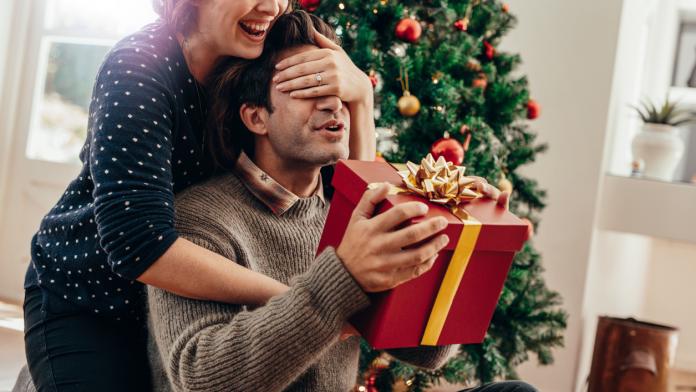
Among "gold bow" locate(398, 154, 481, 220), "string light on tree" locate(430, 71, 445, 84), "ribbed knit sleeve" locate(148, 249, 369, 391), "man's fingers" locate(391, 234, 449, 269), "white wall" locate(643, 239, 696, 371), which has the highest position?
"string light on tree" locate(430, 71, 445, 84)

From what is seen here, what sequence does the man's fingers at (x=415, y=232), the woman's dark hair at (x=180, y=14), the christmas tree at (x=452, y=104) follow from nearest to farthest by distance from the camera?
the man's fingers at (x=415, y=232) < the woman's dark hair at (x=180, y=14) < the christmas tree at (x=452, y=104)

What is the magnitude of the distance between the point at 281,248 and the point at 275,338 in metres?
0.32

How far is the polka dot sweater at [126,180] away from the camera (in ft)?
3.41

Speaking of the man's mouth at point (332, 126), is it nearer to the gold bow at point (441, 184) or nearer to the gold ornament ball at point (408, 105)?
the gold bow at point (441, 184)

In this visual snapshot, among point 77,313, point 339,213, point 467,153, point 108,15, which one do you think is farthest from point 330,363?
point 108,15

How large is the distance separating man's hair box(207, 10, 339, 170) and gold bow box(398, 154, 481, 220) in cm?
40

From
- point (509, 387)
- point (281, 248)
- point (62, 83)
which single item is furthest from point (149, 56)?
point (62, 83)

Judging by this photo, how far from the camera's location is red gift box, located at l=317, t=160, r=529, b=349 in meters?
0.92

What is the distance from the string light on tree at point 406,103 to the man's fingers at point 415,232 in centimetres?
112

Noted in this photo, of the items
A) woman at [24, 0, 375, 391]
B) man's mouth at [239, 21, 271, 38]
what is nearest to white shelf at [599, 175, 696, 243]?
woman at [24, 0, 375, 391]

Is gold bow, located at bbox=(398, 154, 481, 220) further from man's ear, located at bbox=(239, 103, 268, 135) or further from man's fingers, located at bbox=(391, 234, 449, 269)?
man's ear, located at bbox=(239, 103, 268, 135)

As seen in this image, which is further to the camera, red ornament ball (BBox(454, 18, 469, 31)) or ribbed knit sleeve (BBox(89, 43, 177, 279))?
red ornament ball (BBox(454, 18, 469, 31))

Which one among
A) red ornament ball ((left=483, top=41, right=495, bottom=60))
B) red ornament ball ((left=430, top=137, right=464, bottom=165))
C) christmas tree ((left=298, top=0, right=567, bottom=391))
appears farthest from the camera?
red ornament ball ((left=483, top=41, right=495, bottom=60))

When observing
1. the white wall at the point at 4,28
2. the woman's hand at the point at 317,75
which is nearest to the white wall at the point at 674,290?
the woman's hand at the point at 317,75
